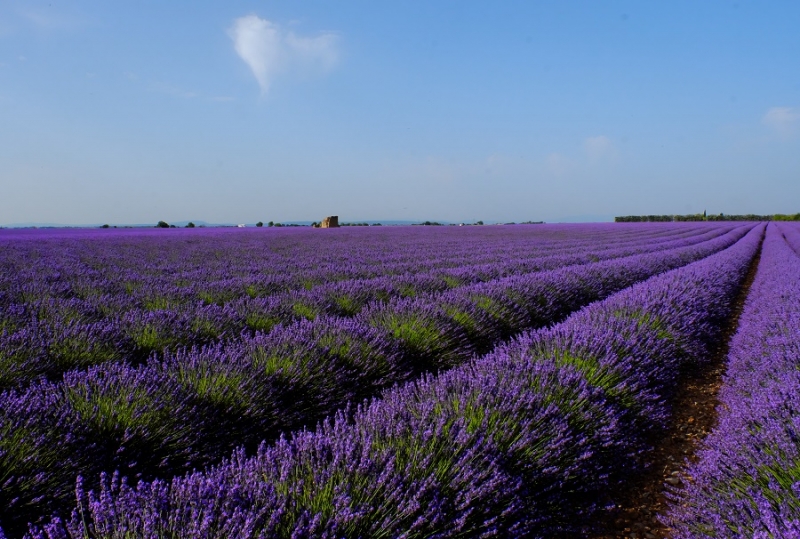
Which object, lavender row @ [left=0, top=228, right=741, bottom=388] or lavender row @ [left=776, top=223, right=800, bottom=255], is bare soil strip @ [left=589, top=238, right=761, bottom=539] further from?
lavender row @ [left=776, top=223, right=800, bottom=255]

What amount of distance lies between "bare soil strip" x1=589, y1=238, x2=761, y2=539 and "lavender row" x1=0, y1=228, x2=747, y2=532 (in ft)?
4.76

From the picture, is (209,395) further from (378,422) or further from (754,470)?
(754,470)

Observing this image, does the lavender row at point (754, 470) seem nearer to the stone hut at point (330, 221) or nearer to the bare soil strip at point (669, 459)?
the bare soil strip at point (669, 459)

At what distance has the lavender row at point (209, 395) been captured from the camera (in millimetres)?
1784

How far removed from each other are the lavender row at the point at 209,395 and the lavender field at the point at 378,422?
0.04ft

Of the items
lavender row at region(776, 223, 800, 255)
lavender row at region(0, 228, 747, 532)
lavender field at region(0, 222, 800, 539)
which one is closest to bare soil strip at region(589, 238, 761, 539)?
lavender field at region(0, 222, 800, 539)

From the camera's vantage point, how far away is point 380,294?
18.3ft

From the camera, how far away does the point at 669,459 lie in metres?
2.53

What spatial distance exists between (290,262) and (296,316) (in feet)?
15.7

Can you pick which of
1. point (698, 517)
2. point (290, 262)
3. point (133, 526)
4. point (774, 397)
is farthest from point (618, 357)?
point (290, 262)

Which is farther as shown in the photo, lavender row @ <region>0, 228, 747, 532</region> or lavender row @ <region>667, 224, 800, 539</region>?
lavender row @ <region>0, 228, 747, 532</region>

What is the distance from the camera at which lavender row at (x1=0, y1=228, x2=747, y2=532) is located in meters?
1.78

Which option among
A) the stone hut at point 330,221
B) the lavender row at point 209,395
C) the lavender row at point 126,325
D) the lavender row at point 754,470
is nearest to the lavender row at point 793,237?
the lavender row at point 754,470

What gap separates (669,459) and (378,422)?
1759mm
